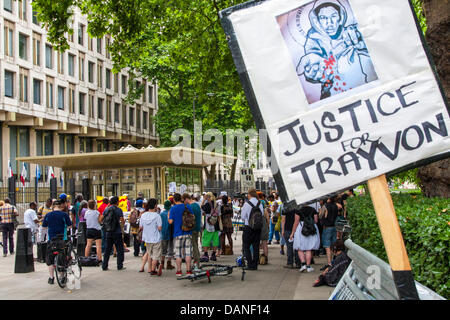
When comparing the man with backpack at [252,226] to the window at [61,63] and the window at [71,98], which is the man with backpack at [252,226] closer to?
the window at [61,63]

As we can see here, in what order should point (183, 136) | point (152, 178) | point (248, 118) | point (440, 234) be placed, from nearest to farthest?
1. point (440, 234)
2. point (248, 118)
3. point (152, 178)
4. point (183, 136)

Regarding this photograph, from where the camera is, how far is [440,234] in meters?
4.66

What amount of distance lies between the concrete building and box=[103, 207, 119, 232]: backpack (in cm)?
2100

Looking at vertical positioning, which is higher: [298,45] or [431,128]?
[298,45]

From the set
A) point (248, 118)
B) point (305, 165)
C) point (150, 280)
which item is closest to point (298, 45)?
point (305, 165)

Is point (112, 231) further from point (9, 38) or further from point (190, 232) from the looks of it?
point (9, 38)

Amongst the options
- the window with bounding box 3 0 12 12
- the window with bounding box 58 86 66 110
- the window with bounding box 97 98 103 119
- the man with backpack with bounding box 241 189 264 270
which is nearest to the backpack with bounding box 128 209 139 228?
the man with backpack with bounding box 241 189 264 270

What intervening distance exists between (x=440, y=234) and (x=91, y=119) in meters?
46.6

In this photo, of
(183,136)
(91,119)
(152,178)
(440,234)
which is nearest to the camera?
(440,234)

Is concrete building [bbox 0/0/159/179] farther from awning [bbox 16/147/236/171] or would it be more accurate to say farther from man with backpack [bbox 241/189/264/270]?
man with backpack [bbox 241/189/264/270]

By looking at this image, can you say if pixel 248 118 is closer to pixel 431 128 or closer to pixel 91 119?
pixel 431 128

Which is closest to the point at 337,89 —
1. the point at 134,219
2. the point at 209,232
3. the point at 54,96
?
the point at 209,232

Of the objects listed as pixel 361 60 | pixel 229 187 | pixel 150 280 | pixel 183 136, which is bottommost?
pixel 150 280

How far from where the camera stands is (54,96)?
42.8 metres
